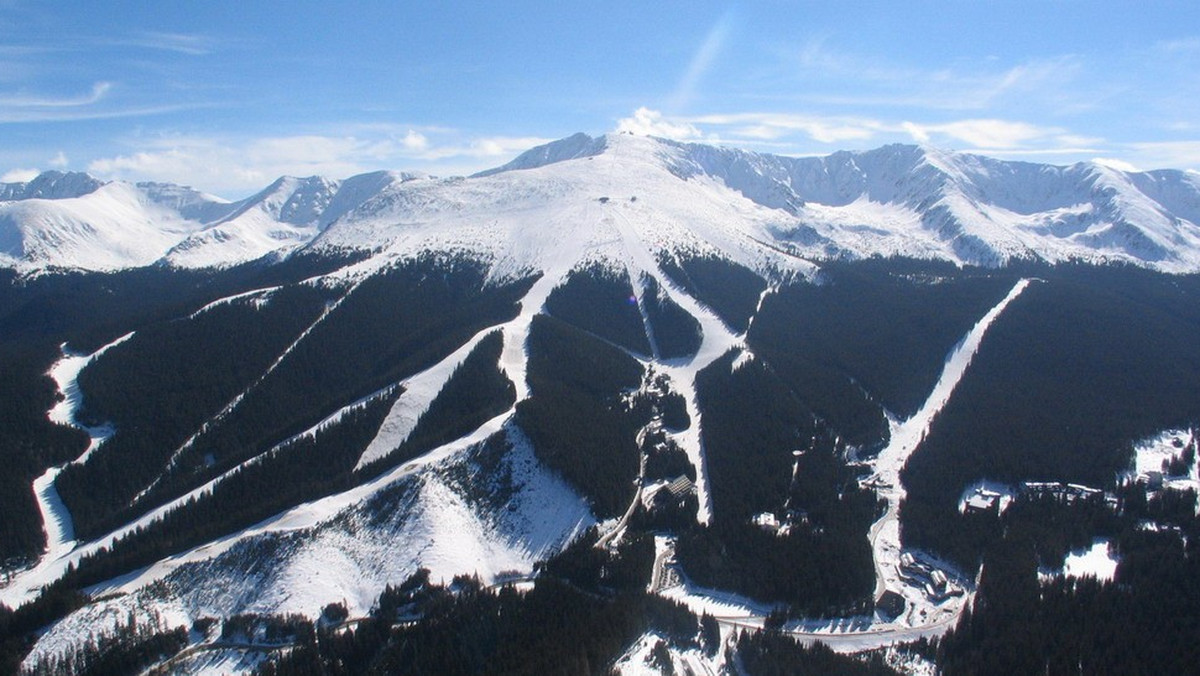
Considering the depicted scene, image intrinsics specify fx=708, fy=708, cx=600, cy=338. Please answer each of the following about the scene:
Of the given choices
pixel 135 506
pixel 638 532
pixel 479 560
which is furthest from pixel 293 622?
pixel 135 506

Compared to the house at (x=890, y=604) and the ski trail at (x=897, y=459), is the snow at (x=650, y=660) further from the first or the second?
the ski trail at (x=897, y=459)

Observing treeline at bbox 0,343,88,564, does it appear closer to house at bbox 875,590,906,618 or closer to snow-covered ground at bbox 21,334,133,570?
snow-covered ground at bbox 21,334,133,570

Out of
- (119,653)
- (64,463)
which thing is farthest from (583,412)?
(64,463)

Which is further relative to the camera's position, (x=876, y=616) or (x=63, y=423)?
(x=63, y=423)

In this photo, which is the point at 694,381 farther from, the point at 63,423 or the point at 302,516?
the point at 63,423

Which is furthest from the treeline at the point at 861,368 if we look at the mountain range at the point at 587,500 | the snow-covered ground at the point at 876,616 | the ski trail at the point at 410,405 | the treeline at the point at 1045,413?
the ski trail at the point at 410,405
